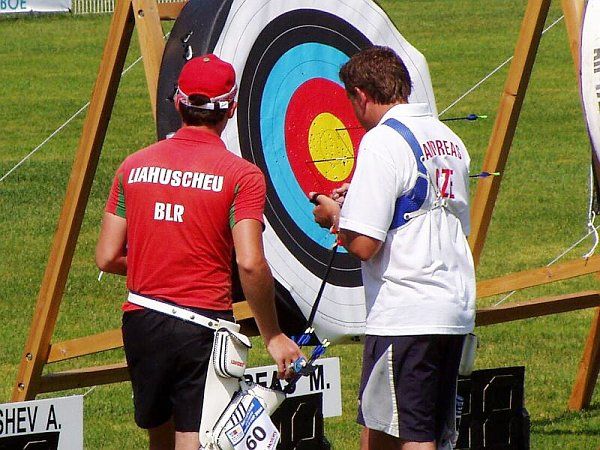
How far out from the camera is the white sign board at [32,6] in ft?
68.2

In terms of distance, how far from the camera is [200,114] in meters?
3.82

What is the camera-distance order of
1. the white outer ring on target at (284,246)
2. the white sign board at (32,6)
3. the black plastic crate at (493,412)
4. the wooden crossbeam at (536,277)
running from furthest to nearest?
the white sign board at (32,6) → the wooden crossbeam at (536,277) → the black plastic crate at (493,412) → the white outer ring on target at (284,246)

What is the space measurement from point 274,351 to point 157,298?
0.34 meters

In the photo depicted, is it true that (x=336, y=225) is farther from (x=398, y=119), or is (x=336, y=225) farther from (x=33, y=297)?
(x=33, y=297)

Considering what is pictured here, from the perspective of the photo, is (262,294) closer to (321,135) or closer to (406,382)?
(406,382)

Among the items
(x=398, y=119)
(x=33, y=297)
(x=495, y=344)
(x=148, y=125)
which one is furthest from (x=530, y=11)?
(x=148, y=125)

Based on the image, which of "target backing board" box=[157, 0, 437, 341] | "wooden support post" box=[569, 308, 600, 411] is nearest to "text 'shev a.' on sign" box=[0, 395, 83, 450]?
"target backing board" box=[157, 0, 437, 341]

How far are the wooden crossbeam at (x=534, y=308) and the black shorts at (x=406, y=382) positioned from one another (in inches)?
55.3

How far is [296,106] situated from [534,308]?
128 centimetres

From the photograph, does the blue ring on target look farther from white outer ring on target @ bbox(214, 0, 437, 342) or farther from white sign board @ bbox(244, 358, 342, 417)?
white sign board @ bbox(244, 358, 342, 417)

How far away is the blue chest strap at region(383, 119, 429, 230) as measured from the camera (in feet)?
12.6

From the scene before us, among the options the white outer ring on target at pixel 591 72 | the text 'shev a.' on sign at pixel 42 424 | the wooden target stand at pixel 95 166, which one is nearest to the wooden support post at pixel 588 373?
the wooden target stand at pixel 95 166

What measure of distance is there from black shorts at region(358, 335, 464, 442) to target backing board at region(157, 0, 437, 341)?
0.89 metres

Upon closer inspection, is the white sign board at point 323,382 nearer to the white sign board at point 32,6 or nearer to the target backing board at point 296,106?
the target backing board at point 296,106
